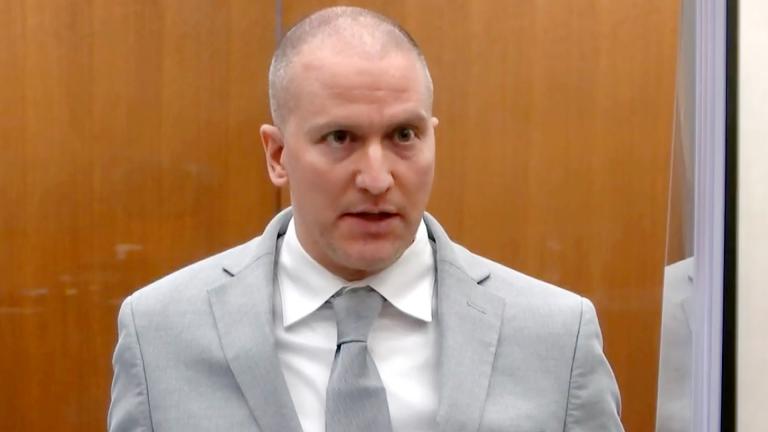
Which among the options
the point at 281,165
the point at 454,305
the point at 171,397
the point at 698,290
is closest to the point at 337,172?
the point at 281,165

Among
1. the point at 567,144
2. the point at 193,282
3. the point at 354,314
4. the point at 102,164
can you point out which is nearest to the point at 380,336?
the point at 354,314

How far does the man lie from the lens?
1.47 metres

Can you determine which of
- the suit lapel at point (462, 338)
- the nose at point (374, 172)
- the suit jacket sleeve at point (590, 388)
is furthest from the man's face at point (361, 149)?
the suit jacket sleeve at point (590, 388)

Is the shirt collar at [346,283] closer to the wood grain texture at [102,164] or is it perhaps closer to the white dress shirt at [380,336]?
the white dress shirt at [380,336]

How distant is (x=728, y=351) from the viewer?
154cm

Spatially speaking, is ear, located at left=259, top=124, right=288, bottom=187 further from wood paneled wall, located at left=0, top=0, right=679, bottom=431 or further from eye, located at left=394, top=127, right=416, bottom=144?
wood paneled wall, located at left=0, top=0, right=679, bottom=431

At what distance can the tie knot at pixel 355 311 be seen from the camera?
1.53m

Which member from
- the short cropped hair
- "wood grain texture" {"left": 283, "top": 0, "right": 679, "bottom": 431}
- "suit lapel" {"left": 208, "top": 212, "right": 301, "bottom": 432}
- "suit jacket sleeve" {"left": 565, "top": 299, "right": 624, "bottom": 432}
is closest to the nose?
the short cropped hair

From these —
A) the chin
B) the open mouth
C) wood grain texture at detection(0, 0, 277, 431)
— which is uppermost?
the open mouth

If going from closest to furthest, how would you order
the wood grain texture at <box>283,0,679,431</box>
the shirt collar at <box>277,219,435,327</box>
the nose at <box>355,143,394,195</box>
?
the nose at <box>355,143,394,195</box>, the shirt collar at <box>277,219,435,327</box>, the wood grain texture at <box>283,0,679,431</box>

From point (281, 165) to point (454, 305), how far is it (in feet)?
0.94

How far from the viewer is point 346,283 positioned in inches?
61.9

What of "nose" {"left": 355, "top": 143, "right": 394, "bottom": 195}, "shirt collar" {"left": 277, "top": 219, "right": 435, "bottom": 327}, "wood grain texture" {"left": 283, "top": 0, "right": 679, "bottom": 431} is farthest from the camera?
"wood grain texture" {"left": 283, "top": 0, "right": 679, "bottom": 431}

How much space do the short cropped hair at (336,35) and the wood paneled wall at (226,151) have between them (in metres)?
1.48
